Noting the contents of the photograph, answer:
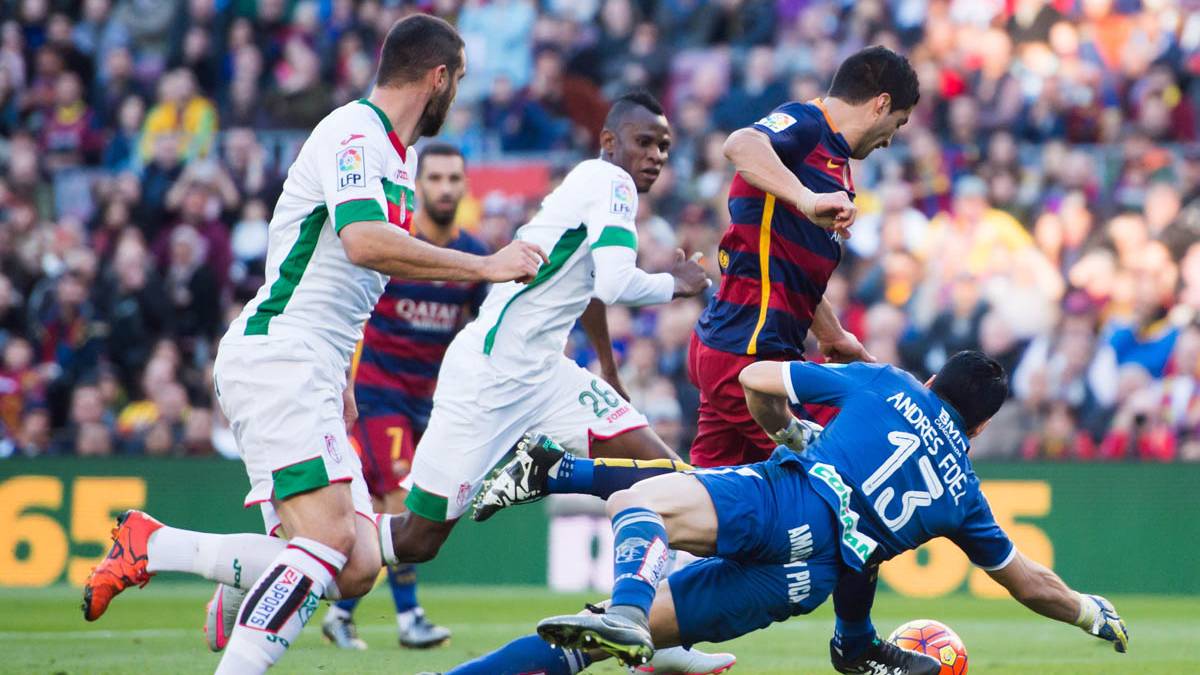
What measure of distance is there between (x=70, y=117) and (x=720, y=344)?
13.4 metres

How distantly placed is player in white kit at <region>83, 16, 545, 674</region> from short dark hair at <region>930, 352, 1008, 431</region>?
1.66m

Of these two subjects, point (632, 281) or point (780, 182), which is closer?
point (780, 182)

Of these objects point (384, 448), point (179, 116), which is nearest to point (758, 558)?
point (384, 448)

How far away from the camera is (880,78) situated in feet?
24.9

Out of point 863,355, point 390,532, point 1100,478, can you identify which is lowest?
point 1100,478

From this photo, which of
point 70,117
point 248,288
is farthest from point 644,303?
point 70,117

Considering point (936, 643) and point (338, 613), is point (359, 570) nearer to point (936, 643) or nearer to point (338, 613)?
point (936, 643)

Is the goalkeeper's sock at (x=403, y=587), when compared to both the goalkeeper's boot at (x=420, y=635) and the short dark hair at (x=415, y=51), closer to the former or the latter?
the goalkeeper's boot at (x=420, y=635)

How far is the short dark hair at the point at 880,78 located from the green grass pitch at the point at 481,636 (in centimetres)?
283

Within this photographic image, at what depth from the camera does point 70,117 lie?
756 inches

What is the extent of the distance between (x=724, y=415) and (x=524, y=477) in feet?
3.88

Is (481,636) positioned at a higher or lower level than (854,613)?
lower

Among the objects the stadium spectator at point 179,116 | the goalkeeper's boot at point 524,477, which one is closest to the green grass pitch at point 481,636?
the goalkeeper's boot at point 524,477

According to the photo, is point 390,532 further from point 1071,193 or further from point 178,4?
point 178,4
